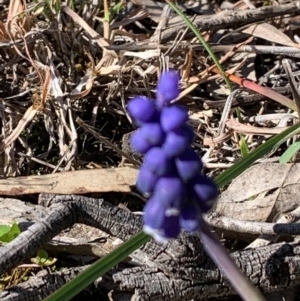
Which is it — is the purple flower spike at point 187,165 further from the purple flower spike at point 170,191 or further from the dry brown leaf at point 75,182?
the dry brown leaf at point 75,182

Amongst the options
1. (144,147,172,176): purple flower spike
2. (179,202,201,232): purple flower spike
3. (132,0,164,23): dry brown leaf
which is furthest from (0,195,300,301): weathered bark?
(132,0,164,23): dry brown leaf

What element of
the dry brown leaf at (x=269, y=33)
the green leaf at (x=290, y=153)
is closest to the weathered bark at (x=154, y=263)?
the green leaf at (x=290, y=153)

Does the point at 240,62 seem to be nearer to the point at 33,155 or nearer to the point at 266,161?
the point at 266,161

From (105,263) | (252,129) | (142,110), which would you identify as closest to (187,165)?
(142,110)

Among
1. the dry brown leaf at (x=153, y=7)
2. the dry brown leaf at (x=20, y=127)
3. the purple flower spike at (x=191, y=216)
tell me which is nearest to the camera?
the purple flower spike at (x=191, y=216)

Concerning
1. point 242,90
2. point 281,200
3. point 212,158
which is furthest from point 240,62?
point 281,200

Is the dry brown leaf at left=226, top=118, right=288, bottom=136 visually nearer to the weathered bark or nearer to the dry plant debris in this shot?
the dry plant debris
